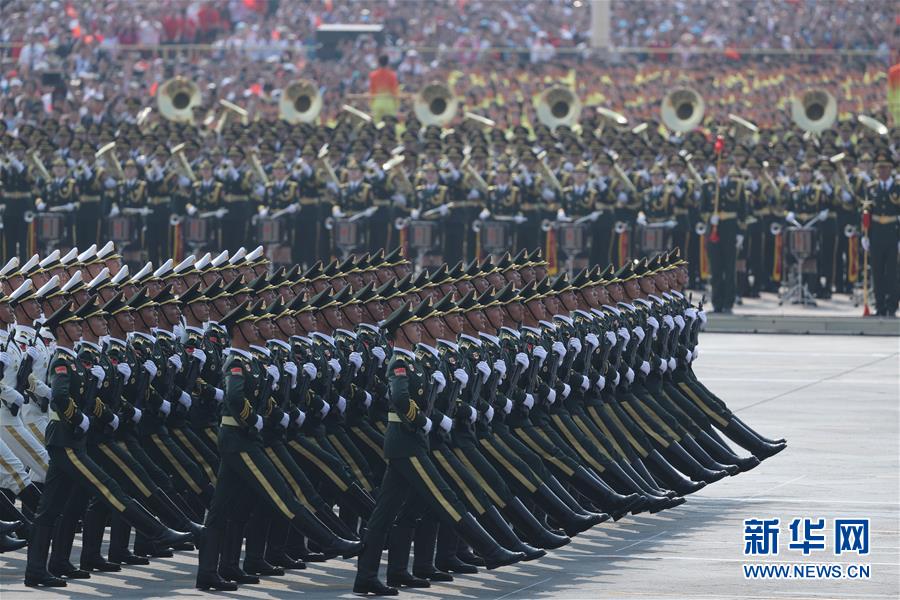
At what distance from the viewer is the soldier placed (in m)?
Answer: 26.6

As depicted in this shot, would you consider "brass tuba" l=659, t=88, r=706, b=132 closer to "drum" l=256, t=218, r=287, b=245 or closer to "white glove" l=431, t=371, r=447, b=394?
"drum" l=256, t=218, r=287, b=245

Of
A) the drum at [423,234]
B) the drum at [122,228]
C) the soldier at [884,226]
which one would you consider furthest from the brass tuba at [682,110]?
the drum at [122,228]

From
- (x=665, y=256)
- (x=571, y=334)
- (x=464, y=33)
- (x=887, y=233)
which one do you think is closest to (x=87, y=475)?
(x=571, y=334)

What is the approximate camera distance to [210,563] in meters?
12.1

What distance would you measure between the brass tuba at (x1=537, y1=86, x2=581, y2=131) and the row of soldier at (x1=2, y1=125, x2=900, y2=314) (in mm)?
6427

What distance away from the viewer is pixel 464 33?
50.8m

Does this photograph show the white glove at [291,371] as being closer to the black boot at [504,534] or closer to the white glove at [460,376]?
the white glove at [460,376]

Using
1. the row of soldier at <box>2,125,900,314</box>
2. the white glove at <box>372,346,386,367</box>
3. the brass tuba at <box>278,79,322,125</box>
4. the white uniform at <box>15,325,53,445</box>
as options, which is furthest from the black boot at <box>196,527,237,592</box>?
the brass tuba at <box>278,79,322,125</box>

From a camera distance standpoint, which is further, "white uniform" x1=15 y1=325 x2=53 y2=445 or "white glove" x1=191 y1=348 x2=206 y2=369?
"white uniform" x1=15 y1=325 x2=53 y2=445

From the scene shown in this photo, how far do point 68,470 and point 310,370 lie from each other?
1424 millimetres

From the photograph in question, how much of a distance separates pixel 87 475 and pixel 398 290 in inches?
106

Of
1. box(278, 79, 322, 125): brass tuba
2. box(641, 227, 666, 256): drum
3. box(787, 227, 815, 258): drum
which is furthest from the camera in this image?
box(278, 79, 322, 125): brass tuba

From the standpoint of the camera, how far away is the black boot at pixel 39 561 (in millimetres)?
→ 12281

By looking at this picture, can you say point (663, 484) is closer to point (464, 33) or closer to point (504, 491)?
point (504, 491)
